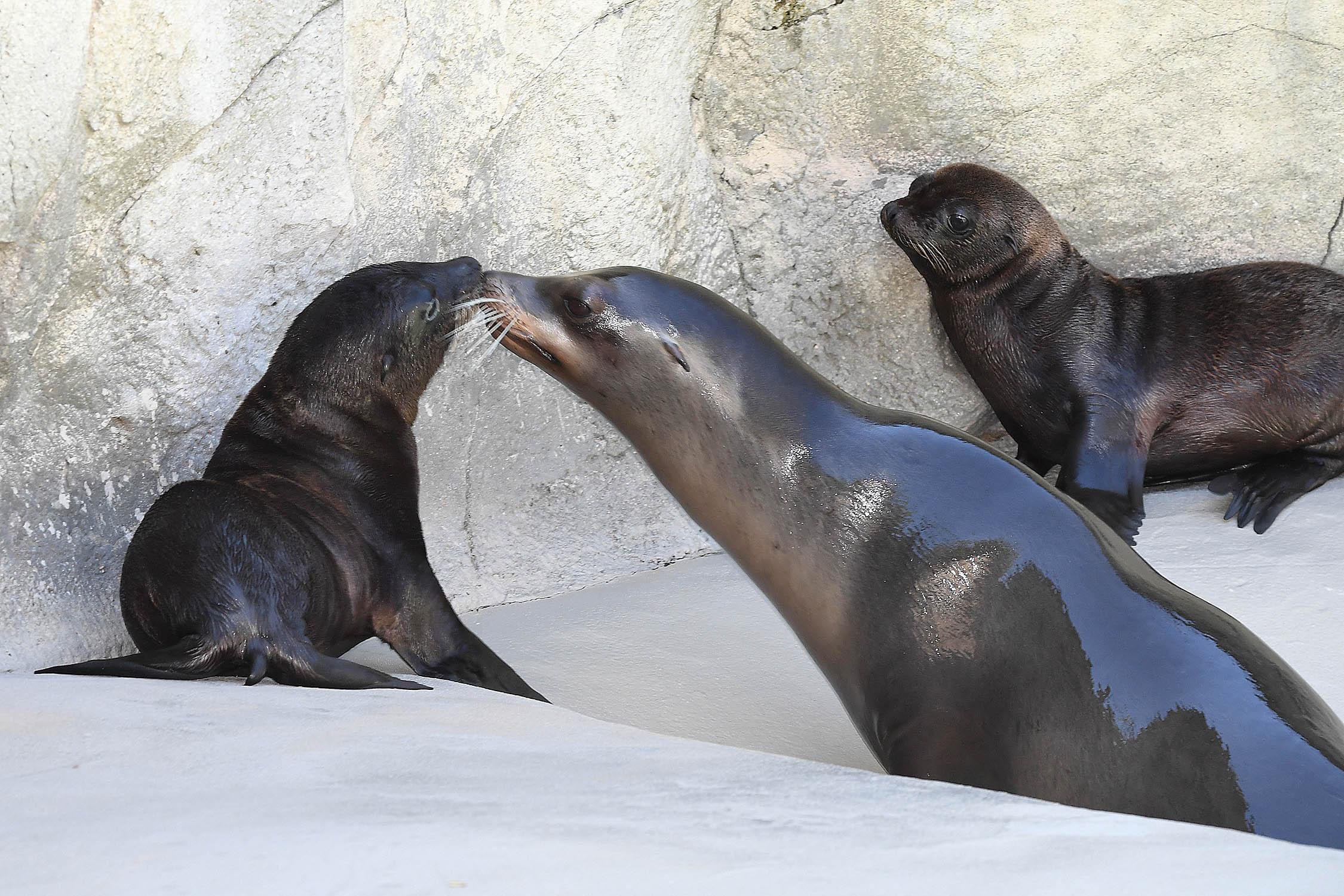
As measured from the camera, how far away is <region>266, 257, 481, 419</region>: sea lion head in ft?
13.2

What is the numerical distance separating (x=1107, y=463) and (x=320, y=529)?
2.77 m

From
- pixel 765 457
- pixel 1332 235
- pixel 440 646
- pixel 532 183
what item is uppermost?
pixel 532 183

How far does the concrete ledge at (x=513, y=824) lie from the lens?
145cm

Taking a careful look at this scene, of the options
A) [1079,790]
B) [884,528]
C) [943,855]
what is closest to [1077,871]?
[943,855]

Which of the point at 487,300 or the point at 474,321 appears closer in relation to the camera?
the point at 487,300

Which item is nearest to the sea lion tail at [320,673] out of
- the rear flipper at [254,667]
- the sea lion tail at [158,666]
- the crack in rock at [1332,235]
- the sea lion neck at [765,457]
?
the rear flipper at [254,667]

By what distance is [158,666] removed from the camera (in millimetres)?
3162

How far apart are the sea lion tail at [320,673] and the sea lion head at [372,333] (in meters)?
0.90

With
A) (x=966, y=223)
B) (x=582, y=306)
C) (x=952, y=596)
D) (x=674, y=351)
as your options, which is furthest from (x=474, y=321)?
(x=966, y=223)

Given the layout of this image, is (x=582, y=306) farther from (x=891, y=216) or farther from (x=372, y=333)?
(x=891, y=216)

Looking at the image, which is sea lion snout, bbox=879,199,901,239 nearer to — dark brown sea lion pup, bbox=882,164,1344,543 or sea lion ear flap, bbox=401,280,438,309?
dark brown sea lion pup, bbox=882,164,1344,543

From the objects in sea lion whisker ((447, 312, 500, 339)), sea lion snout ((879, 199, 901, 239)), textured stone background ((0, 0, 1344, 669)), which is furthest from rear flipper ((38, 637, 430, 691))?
sea lion snout ((879, 199, 901, 239))

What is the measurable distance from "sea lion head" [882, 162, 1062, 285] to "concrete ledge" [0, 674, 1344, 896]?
131 inches

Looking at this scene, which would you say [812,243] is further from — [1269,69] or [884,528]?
[884,528]
